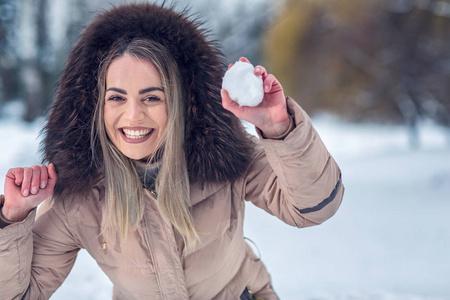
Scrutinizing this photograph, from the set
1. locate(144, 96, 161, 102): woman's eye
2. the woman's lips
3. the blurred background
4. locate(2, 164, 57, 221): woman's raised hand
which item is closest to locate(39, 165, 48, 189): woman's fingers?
locate(2, 164, 57, 221): woman's raised hand

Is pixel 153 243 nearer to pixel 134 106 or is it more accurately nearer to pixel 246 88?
pixel 134 106

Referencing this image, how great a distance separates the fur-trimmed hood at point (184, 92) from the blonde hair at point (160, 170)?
4cm

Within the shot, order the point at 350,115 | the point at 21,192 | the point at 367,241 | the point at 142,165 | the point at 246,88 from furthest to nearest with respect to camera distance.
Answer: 1. the point at 350,115
2. the point at 367,241
3. the point at 142,165
4. the point at 21,192
5. the point at 246,88

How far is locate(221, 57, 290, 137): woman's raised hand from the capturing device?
135 centimetres

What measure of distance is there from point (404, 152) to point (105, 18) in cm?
753

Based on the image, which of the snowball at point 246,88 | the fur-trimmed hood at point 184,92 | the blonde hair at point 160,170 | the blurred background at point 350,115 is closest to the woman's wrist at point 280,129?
the snowball at point 246,88

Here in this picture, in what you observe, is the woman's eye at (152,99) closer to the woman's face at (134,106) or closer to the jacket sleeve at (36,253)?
the woman's face at (134,106)

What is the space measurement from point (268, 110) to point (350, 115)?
805 cm

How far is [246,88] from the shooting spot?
1330mm

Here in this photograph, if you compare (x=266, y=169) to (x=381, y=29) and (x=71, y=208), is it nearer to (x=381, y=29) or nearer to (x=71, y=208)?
(x=71, y=208)

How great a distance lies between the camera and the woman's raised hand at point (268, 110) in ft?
4.44

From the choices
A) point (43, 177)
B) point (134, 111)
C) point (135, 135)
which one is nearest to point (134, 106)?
point (134, 111)

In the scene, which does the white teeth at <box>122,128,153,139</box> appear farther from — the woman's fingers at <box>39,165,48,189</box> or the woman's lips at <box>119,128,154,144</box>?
the woman's fingers at <box>39,165,48,189</box>

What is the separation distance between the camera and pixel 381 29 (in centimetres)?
796
